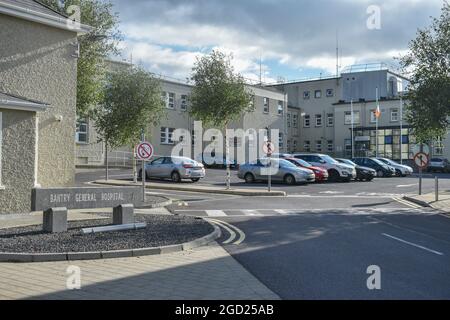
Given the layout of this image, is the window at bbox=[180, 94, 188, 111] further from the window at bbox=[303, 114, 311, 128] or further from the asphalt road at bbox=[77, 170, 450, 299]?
the asphalt road at bbox=[77, 170, 450, 299]

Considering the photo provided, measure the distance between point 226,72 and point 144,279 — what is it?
21.4m

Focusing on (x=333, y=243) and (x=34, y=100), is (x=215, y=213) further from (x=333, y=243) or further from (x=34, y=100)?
(x=34, y=100)

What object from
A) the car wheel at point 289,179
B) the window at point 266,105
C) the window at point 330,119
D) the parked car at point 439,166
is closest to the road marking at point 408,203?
the car wheel at point 289,179

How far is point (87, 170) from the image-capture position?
34312mm

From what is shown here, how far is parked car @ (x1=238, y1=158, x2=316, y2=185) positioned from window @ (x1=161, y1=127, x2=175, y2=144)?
16.3 m

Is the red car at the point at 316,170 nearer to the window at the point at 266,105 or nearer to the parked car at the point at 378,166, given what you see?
the parked car at the point at 378,166

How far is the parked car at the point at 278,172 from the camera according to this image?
93.6ft

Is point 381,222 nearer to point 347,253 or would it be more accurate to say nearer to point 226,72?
point 347,253

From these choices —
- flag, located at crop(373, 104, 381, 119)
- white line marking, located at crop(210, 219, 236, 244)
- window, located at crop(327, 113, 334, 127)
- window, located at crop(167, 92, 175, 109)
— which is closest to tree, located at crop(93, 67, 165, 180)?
white line marking, located at crop(210, 219, 236, 244)

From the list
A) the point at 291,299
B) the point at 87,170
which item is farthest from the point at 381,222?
the point at 87,170

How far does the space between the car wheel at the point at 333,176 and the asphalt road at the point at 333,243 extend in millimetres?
10480

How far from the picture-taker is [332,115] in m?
63.3

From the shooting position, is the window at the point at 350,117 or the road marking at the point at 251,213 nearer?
the road marking at the point at 251,213

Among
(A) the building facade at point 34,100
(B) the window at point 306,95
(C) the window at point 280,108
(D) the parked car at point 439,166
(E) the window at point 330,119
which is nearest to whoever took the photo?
(A) the building facade at point 34,100
